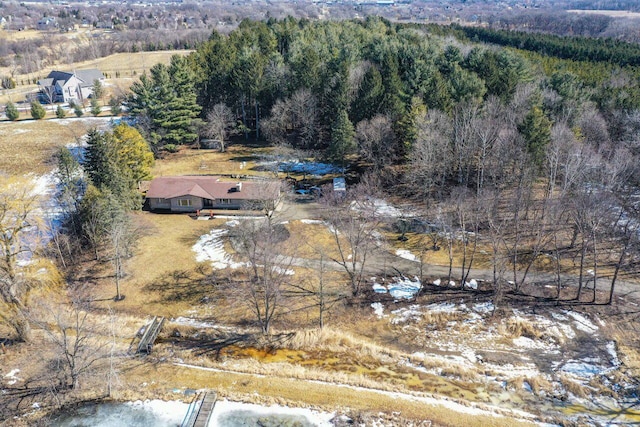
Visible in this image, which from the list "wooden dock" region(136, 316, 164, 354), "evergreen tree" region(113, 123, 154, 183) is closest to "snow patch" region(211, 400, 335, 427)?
"wooden dock" region(136, 316, 164, 354)

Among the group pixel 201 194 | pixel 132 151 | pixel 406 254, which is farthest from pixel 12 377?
pixel 406 254

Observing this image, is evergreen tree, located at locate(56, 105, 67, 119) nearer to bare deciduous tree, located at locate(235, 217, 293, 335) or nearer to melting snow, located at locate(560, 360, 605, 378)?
bare deciduous tree, located at locate(235, 217, 293, 335)

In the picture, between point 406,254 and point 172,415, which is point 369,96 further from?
point 172,415

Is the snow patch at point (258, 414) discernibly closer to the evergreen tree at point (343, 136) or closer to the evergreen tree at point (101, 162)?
the evergreen tree at point (101, 162)

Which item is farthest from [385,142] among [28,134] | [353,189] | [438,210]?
[28,134]

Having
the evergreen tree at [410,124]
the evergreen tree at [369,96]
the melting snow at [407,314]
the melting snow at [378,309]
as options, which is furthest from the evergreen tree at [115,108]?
the melting snow at [407,314]

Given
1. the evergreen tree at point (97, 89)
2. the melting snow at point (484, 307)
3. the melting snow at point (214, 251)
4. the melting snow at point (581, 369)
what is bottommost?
the melting snow at point (581, 369)

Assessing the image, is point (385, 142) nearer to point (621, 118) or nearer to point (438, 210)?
point (438, 210)
